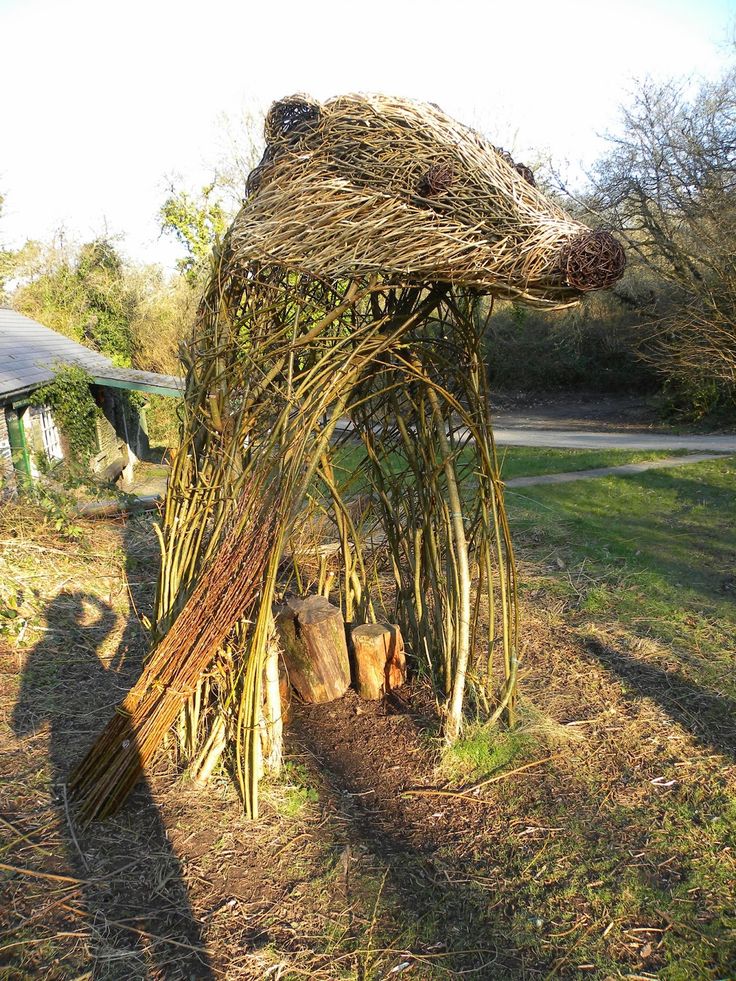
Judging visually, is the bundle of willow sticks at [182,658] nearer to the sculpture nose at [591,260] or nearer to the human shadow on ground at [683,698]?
the sculpture nose at [591,260]

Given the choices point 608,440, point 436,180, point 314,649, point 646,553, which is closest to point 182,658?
point 314,649

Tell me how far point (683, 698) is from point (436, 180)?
3254 mm

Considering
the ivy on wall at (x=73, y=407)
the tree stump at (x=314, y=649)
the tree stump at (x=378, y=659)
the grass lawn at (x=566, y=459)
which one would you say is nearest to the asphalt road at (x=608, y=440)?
the grass lawn at (x=566, y=459)

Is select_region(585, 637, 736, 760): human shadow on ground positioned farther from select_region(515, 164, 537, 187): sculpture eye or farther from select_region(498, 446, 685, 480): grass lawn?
select_region(498, 446, 685, 480): grass lawn

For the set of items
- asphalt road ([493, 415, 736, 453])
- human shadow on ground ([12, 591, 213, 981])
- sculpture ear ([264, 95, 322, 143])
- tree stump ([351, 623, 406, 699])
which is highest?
sculpture ear ([264, 95, 322, 143])

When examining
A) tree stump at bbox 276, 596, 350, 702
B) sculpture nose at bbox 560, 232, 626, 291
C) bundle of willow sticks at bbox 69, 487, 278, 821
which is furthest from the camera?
tree stump at bbox 276, 596, 350, 702

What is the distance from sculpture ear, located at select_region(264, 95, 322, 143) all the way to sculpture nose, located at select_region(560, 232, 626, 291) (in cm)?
138

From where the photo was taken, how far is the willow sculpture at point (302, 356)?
10.5 feet

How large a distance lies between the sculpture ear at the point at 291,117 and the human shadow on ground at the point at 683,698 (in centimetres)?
368

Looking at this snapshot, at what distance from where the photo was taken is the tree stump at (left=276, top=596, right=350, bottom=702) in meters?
4.34

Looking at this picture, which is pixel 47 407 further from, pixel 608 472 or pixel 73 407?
pixel 608 472

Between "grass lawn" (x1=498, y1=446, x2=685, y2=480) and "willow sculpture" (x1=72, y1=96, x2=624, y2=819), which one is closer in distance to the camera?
"willow sculpture" (x1=72, y1=96, x2=624, y2=819)

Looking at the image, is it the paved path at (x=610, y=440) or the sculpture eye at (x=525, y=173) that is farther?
the paved path at (x=610, y=440)

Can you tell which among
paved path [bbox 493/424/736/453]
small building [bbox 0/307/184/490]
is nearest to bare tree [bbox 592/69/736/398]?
paved path [bbox 493/424/736/453]
